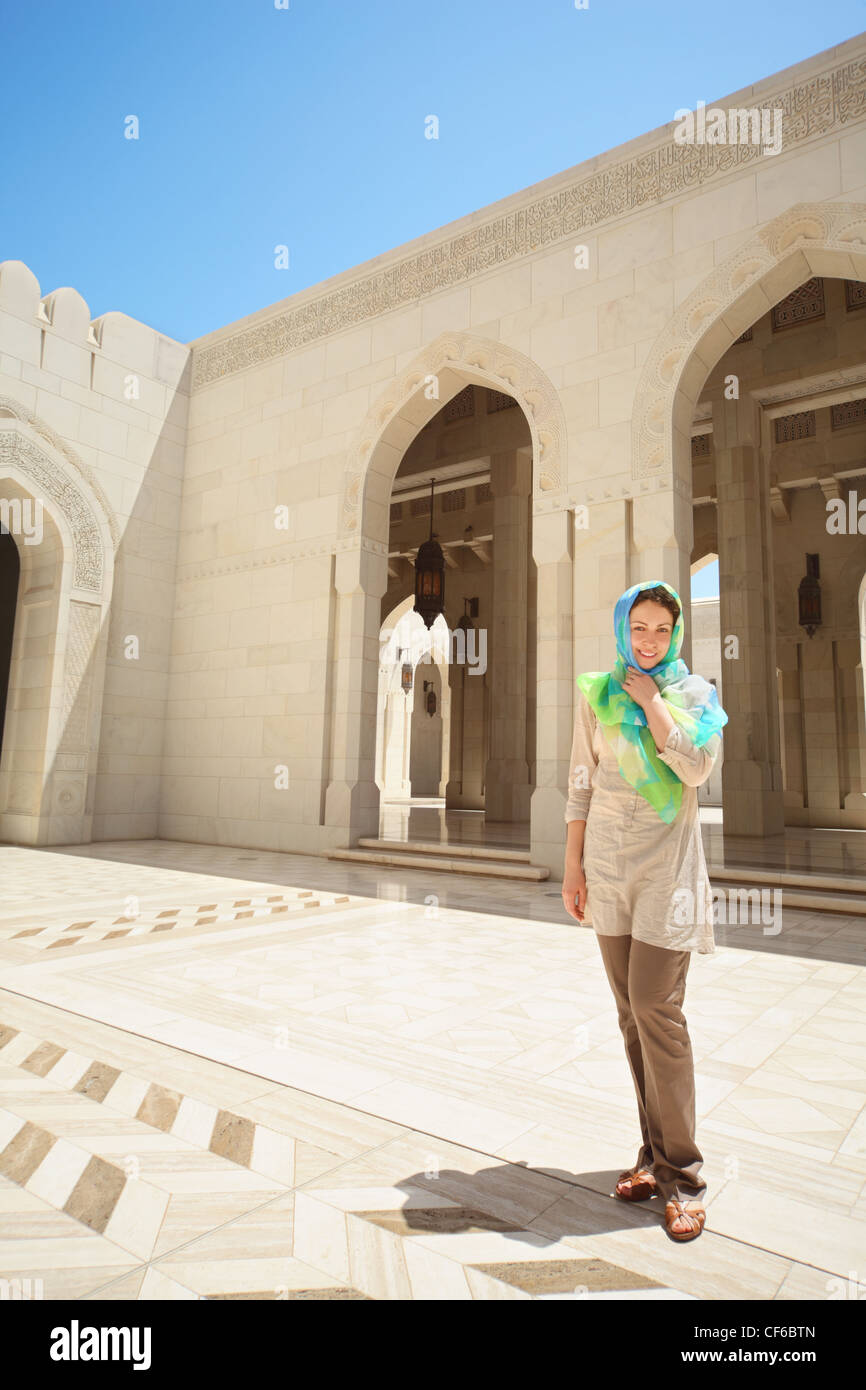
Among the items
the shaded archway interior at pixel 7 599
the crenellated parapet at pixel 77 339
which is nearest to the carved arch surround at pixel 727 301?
the crenellated parapet at pixel 77 339

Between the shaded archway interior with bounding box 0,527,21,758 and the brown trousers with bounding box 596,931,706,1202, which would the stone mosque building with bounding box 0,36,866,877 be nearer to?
the shaded archway interior with bounding box 0,527,21,758

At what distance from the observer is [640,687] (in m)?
1.67

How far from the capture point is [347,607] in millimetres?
7777

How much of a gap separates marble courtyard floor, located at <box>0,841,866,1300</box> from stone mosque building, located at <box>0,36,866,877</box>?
310cm

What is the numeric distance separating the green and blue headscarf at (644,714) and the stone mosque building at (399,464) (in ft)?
14.2

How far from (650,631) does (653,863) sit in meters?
0.49

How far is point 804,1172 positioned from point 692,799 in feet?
2.84

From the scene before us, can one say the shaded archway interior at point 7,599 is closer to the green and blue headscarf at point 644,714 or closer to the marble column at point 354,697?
the marble column at point 354,697

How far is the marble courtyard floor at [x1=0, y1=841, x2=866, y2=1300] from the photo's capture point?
4.62 feet

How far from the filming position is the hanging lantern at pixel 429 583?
1052 cm

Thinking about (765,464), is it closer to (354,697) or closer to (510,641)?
(510,641)

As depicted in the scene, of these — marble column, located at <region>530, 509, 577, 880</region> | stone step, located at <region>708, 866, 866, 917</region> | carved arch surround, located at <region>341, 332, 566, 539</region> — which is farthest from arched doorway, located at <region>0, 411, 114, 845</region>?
stone step, located at <region>708, 866, 866, 917</region>

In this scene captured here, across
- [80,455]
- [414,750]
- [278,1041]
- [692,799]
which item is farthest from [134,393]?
[414,750]

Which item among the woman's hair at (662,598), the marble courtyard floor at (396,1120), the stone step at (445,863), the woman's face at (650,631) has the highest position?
the woman's hair at (662,598)
